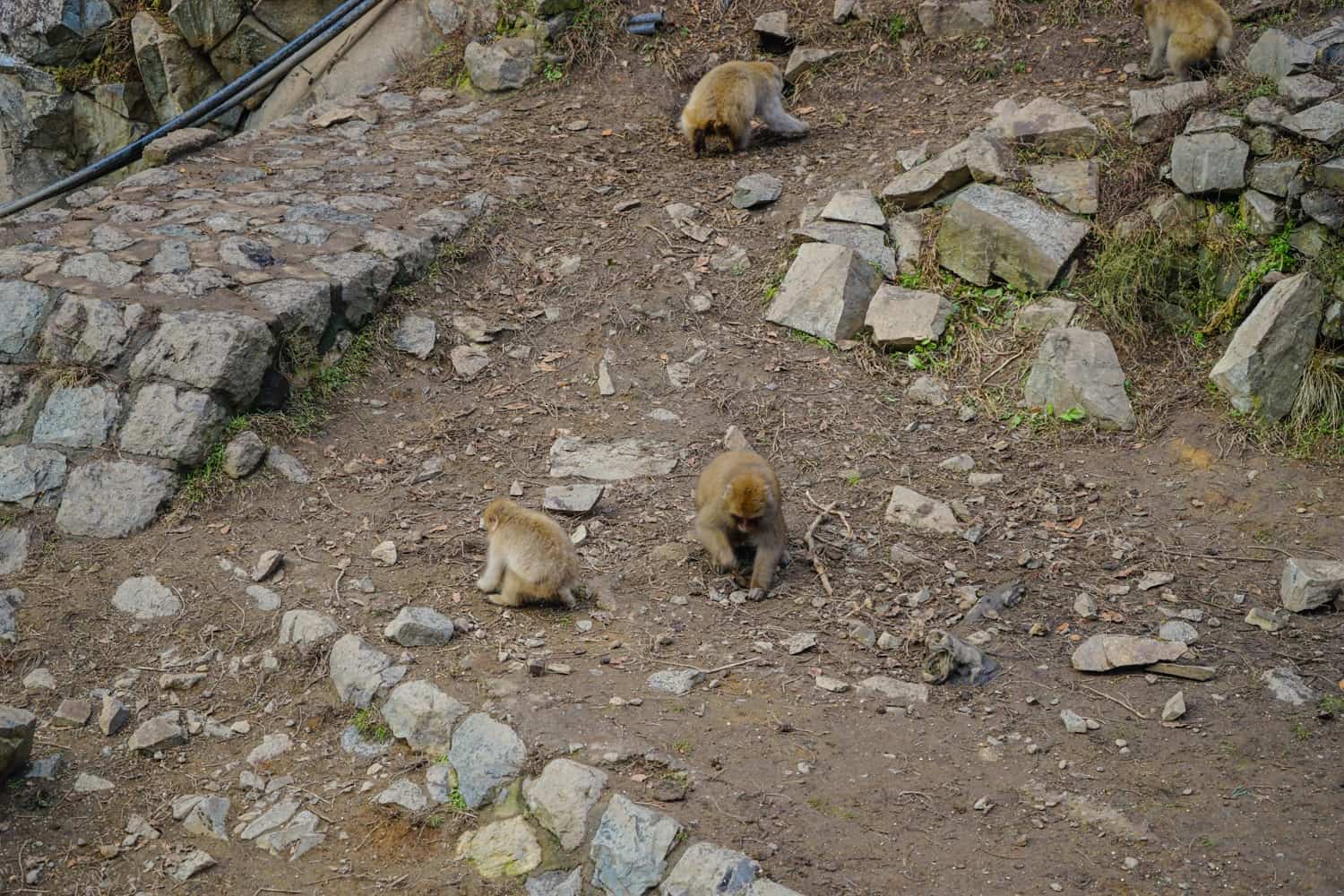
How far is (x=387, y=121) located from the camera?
11.2 meters

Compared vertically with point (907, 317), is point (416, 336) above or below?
above

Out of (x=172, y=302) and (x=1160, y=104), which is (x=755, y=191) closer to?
(x=1160, y=104)

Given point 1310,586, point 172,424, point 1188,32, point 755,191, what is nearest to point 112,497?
point 172,424

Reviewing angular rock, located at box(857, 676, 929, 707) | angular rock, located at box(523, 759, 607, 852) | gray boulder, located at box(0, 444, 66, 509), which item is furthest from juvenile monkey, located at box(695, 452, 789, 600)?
gray boulder, located at box(0, 444, 66, 509)

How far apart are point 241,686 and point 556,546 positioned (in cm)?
185

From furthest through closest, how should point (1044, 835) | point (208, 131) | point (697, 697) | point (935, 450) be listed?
point (208, 131) → point (935, 450) → point (697, 697) → point (1044, 835)

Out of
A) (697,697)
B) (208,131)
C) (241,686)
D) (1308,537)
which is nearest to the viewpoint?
(697,697)

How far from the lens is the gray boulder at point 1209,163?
8070 millimetres

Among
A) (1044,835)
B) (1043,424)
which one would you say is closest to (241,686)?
(1044,835)

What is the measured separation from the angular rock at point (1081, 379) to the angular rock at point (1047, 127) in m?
1.87

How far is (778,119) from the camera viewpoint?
10438mm

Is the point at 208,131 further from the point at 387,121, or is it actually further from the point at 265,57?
the point at 265,57

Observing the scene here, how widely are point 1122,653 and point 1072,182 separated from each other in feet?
14.4

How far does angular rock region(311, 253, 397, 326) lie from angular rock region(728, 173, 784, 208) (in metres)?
2.98
